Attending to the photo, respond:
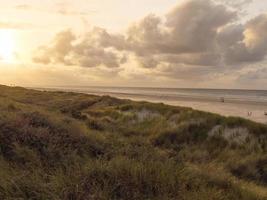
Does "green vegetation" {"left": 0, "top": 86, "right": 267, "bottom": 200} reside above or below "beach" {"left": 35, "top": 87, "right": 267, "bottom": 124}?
above

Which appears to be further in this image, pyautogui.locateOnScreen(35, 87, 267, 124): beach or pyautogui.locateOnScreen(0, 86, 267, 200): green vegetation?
pyautogui.locateOnScreen(35, 87, 267, 124): beach

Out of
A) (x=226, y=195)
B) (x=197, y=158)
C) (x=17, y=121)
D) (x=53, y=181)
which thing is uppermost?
(x=17, y=121)

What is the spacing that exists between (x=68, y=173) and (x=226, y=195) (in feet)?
9.80

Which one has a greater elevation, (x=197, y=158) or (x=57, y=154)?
(x=57, y=154)

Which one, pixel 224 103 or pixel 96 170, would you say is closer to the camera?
pixel 96 170

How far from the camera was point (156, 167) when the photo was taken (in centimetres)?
673

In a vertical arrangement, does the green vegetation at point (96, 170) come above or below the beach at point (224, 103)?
above

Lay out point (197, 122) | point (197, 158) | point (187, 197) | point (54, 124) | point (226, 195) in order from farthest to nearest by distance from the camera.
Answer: point (197, 122)
point (197, 158)
point (54, 124)
point (226, 195)
point (187, 197)

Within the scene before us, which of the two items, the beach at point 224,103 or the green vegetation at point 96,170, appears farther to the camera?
the beach at point 224,103

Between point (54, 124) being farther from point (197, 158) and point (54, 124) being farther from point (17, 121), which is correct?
point (197, 158)

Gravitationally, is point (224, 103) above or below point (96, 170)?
below

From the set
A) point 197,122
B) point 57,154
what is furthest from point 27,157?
point 197,122

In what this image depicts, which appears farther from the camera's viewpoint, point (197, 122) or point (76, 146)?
point (197, 122)

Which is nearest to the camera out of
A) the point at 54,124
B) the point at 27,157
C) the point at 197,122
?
the point at 27,157
